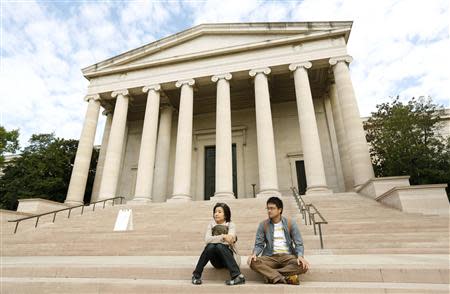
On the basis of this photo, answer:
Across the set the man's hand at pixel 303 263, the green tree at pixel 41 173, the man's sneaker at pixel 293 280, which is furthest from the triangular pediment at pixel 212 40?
the man's sneaker at pixel 293 280

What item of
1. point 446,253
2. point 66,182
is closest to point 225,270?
point 446,253

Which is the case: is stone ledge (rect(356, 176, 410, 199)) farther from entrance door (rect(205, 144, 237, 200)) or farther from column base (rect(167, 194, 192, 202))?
entrance door (rect(205, 144, 237, 200))

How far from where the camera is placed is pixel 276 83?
21.6 m

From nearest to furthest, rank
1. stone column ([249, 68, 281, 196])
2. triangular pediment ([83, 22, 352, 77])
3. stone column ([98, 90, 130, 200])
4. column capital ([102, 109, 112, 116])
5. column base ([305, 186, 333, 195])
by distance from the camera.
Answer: column base ([305, 186, 333, 195]), stone column ([249, 68, 281, 196]), stone column ([98, 90, 130, 200]), triangular pediment ([83, 22, 352, 77]), column capital ([102, 109, 112, 116])

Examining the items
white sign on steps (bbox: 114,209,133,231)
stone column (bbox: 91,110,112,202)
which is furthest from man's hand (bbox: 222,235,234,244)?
stone column (bbox: 91,110,112,202)

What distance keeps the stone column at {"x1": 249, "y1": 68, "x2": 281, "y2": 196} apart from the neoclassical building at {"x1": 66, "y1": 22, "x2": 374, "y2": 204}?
0.22 ft

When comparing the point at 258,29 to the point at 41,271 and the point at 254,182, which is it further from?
the point at 41,271

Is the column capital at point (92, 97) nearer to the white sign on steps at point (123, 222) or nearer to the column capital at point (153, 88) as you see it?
the column capital at point (153, 88)

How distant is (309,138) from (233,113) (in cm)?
1038

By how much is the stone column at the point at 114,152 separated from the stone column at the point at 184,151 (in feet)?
15.2

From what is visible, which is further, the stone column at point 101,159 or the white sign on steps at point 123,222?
the stone column at point 101,159

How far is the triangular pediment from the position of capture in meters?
18.3

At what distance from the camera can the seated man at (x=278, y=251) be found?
3943 mm

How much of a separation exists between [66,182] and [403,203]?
2783 cm
